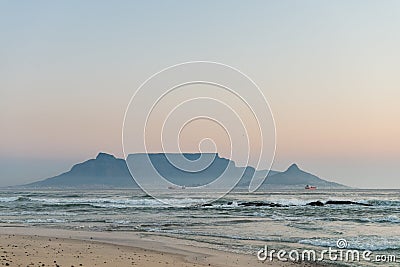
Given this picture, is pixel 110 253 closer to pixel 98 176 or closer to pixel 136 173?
pixel 136 173

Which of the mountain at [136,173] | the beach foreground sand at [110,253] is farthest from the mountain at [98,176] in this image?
the beach foreground sand at [110,253]

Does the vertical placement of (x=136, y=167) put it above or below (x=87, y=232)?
above

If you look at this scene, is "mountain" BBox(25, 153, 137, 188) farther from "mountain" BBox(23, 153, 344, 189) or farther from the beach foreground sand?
the beach foreground sand

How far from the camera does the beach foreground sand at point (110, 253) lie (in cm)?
1237

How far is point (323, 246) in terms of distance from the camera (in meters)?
16.4

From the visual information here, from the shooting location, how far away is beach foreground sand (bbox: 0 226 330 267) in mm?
12367

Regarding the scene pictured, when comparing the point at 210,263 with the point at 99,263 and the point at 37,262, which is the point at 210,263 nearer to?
the point at 99,263

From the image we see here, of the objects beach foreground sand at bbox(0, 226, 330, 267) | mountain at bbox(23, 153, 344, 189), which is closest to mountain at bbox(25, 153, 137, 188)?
mountain at bbox(23, 153, 344, 189)

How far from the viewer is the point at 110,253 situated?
559 inches

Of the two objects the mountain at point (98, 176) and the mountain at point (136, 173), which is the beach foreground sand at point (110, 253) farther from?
the mountain at point (98, 176)

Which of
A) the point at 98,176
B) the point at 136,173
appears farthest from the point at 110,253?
the point at 98,176

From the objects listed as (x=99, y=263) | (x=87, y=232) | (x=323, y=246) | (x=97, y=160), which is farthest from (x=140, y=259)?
(x=97, y=160)

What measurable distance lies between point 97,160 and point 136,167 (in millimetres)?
144052

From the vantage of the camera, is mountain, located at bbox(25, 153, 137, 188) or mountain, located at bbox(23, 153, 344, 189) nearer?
Result: mountain, located at bbox(23, 153, 344, 189)
